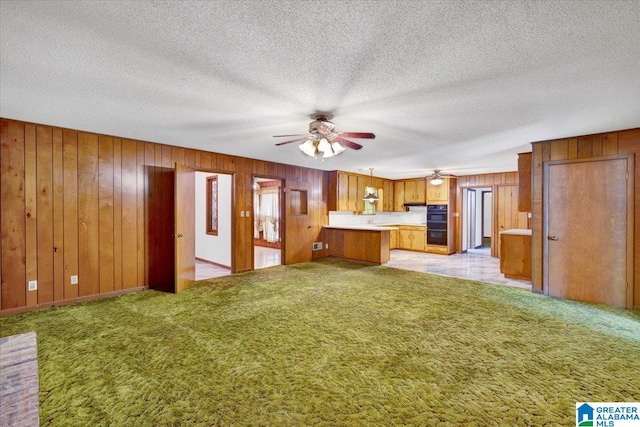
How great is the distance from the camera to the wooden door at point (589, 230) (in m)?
3.90

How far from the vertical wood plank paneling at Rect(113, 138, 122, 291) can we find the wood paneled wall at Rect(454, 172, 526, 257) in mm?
8484

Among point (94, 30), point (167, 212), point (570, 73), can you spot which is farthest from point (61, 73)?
point (570, 73)

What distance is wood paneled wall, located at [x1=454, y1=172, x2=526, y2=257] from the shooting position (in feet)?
25.9

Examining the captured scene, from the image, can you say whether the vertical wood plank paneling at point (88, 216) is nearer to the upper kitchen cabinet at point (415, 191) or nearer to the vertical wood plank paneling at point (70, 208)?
the vertical wood plank paneling at point (70, 208)

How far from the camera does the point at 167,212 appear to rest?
16.3 ft

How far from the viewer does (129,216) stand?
14.9ft

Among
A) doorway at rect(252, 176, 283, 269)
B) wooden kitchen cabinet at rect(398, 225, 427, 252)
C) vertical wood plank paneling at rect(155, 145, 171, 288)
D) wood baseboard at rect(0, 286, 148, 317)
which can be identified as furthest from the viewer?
doorway at rect(252, 176, 283, 269)

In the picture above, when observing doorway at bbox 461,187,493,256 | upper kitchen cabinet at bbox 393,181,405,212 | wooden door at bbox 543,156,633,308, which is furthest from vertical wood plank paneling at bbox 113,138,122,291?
doorway at bbox 461,187,493,256

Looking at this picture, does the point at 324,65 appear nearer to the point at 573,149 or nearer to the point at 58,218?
the point at 58,218

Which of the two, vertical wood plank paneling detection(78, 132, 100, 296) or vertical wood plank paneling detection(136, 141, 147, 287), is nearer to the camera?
vertical wood plank paneling detection(78, 132, 100, 296)

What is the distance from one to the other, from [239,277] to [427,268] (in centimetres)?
415

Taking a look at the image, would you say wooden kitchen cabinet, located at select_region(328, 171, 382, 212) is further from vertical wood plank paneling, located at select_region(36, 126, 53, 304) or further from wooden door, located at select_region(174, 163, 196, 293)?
vertical wood plank paneling, located at select_region(36, 126, 53, 304)

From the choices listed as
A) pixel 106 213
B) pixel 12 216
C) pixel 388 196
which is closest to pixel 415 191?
pixel 388 196

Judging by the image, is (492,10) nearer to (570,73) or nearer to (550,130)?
(570,73)
